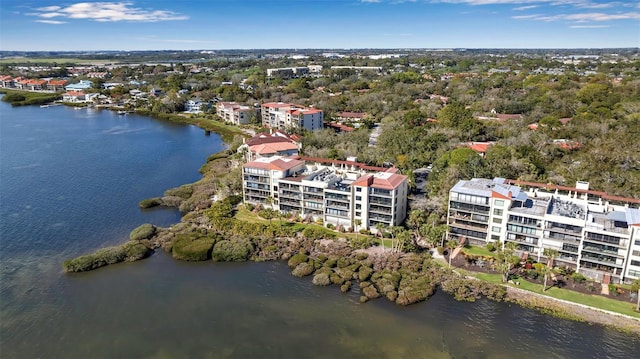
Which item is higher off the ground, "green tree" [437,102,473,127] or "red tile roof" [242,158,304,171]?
"green tree" [437,102,473,127]

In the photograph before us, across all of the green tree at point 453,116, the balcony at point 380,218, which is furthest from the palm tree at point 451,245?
the green tree at point 453,116

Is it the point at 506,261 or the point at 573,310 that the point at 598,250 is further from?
the point at 506,261

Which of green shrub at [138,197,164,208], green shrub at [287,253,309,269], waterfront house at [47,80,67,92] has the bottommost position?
green shrub at [287,253,309,269]

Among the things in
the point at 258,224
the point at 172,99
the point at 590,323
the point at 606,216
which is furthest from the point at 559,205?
the point at 172,99

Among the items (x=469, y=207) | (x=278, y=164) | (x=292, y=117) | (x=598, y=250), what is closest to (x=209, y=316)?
(x=278, y=164)

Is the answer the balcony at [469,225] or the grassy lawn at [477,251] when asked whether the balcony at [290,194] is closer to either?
the balcony at [469,225]

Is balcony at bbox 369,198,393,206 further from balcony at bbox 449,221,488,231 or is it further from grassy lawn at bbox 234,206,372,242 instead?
balcony at bbox 449,221,488,231

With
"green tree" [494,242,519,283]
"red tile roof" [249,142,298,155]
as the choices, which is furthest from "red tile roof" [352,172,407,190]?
"red tile roof" [249,142,298,155]
